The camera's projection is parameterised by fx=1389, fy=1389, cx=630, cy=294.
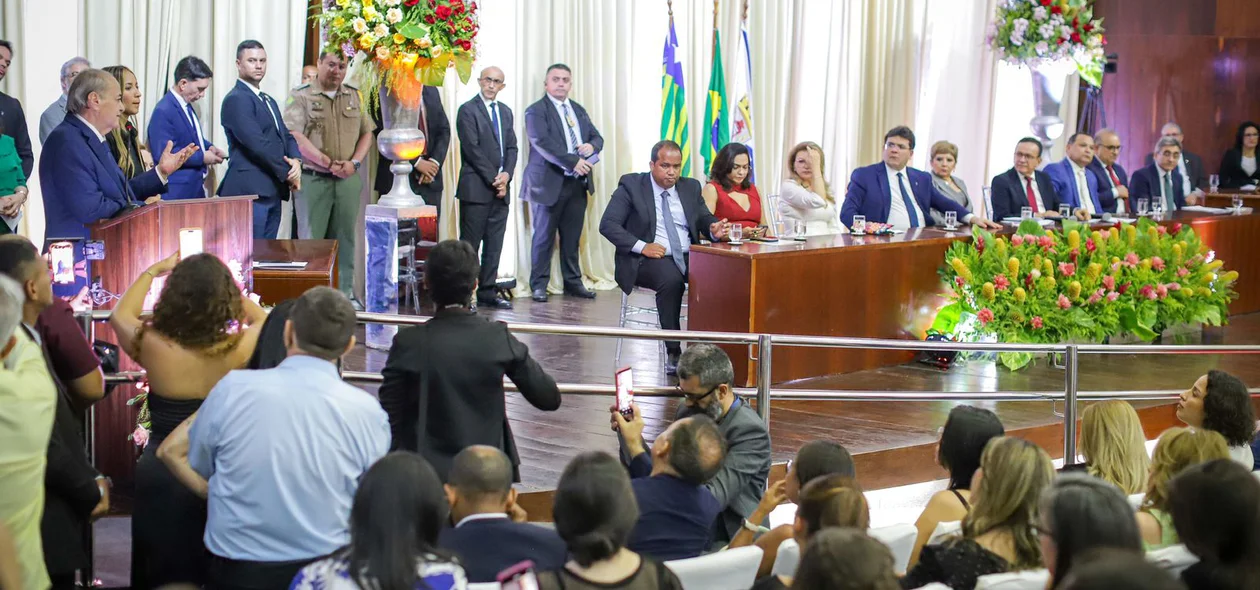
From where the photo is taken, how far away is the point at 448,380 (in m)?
3.35

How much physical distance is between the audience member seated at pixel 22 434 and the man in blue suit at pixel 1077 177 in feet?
24.2

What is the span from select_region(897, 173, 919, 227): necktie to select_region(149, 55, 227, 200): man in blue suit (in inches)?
146

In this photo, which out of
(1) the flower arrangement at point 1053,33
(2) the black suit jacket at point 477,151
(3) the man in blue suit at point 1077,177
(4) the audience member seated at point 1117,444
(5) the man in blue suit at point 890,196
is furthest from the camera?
(1) the flower arrangement at point 1053,33

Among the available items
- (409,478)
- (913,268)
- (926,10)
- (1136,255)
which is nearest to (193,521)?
(409,478)

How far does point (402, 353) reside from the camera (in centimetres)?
336

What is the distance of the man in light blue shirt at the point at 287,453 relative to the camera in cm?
274

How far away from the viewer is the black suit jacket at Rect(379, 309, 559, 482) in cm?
335

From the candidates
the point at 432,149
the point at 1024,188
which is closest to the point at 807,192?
the point at 1024,188

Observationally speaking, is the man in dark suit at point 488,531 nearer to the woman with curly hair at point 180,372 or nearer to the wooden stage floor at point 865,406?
the woman with curly hair at point 180,372

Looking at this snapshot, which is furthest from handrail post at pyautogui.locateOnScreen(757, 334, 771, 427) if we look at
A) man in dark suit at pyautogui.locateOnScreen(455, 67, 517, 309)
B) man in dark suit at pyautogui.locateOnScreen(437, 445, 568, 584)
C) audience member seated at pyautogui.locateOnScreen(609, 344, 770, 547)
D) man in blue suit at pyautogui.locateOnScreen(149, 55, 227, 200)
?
man in dark suit at pyautogui.locateOnScreen(455, 67, 517, 309)

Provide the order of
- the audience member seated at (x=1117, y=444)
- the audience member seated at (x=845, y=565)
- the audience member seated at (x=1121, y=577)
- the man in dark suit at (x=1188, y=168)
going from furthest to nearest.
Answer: the man in dark suit at (x=1188, y=168)
the audience member seated at (x=1117, y=444)
the audience member seated at (x=845, y=565)
the audience member seated at (x=1121, y=577)

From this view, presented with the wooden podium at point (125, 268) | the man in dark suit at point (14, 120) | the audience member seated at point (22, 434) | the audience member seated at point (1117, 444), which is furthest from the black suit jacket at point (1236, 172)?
the audience member seated at point (22, 434)

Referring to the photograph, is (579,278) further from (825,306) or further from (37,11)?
(37,11)

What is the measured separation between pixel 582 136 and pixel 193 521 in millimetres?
6043
